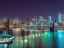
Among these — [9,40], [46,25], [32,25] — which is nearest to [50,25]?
[46,25]

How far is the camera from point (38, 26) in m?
43.5

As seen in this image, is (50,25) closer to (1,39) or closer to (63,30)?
(63,30)

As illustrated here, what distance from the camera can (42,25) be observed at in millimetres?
44719

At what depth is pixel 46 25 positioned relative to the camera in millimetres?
44625

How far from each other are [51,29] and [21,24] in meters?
7.17

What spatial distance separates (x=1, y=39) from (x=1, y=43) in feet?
1.00

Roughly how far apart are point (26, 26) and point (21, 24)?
1450mm

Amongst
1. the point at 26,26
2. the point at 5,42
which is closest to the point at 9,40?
the point at 5,42

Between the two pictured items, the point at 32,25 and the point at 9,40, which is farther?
the point at 32,25

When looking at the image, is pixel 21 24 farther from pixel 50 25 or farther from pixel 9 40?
pixel 9 40

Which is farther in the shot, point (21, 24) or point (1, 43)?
point (21, 24)

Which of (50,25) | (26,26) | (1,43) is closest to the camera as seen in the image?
(1,43)

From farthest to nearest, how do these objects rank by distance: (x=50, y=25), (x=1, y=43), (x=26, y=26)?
(x=50, y=25)
(x=26, y=26)
(x=1, y=43)

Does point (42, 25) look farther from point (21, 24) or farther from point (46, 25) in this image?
point (21, 24)
